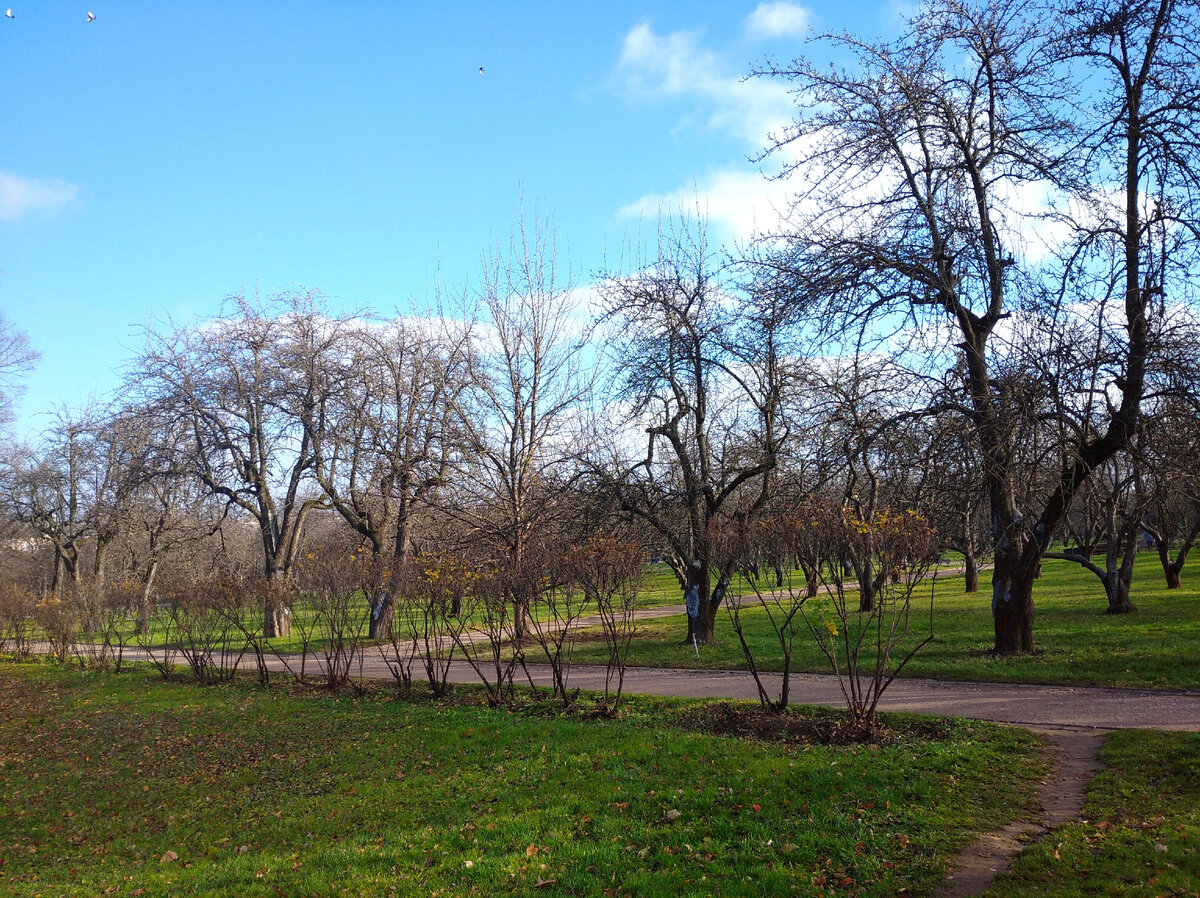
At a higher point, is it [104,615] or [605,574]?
[605,574]

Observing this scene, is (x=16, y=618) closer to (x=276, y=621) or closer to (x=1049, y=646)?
(x=276, y=621)

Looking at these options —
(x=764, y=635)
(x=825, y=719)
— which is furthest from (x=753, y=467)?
(x=825, y=719)

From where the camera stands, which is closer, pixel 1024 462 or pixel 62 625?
pixel 1024 462

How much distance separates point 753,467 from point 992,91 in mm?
7373

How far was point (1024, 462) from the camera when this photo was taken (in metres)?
9.55

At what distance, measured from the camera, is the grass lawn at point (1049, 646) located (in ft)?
34.6

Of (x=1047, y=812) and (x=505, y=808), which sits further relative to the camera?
(x=505, y=808)

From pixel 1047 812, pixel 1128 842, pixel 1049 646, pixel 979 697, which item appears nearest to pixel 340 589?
pixel 979 697

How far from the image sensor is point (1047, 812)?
5.67 metres

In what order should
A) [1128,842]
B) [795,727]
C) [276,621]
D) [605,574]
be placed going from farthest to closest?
1. [276,621]
2. [605,574]
3. [795,727]
4. [1128,842]

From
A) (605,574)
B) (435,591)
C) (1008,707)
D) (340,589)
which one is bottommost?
(1008,707)

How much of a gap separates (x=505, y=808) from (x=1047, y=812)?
4164mm

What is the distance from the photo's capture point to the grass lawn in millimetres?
10539

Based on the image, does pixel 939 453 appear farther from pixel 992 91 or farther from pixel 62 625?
pixel 62 625
